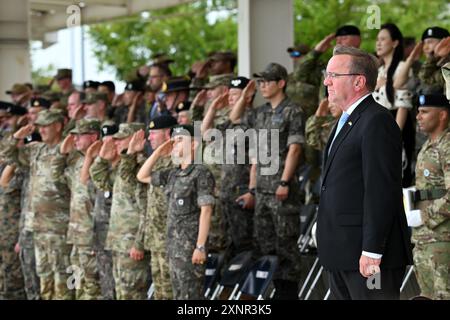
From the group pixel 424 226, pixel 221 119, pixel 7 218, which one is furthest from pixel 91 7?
pixel 424 226

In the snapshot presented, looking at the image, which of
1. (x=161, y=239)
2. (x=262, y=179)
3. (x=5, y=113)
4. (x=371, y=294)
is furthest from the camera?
(x=5, y=113)

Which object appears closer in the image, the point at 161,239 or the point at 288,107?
the point at 161,239

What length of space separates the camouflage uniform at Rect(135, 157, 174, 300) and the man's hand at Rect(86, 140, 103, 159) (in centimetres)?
120

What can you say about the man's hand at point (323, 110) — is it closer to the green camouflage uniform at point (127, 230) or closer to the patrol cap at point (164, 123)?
the patrol cap at point (164, 123)

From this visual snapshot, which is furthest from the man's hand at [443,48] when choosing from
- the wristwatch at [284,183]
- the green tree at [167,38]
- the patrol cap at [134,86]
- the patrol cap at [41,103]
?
the green tree at [167,38]

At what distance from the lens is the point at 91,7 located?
21172 millimetres

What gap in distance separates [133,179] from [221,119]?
1.19m

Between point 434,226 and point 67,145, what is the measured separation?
185 inches

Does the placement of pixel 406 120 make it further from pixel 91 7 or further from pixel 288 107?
pixel 91 7

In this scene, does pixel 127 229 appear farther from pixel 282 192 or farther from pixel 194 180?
pixel 282 192

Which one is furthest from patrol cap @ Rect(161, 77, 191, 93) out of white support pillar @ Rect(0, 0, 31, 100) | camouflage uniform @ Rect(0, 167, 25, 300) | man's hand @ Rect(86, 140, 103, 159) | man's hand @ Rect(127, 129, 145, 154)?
white support pillar @ Rect(0, 0, 31, 100)

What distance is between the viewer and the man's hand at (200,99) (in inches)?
434

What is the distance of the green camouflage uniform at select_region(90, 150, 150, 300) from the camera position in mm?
Answer: 9586
